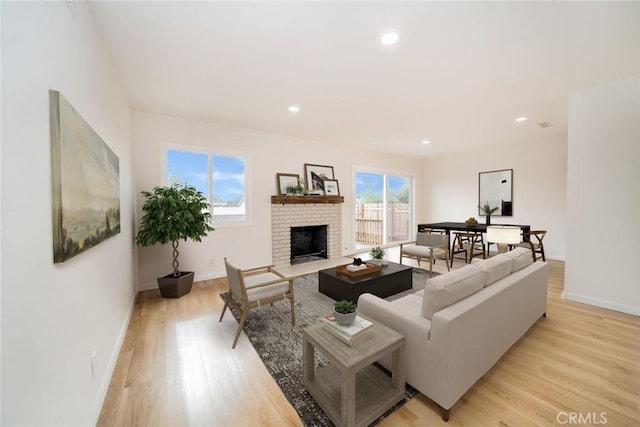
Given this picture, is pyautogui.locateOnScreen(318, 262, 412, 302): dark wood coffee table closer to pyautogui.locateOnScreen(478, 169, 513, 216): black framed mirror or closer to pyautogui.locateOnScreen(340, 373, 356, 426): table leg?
pyautogui.locateOnScreen(340, 373, 356, 426): table leg

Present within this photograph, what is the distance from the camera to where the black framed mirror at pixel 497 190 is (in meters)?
5.87

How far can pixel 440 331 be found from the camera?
1.43 m

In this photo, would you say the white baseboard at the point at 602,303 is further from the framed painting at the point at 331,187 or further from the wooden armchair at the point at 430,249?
the framed painting at the point at 331,187

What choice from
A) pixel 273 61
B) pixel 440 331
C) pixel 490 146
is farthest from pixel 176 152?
pixel 490 146

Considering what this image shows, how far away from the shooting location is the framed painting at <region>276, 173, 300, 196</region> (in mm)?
4818

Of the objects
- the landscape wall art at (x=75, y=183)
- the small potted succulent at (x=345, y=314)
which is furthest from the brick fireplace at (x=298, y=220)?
the small potted succulent at (x=345, y=314)

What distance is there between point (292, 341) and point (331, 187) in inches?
149

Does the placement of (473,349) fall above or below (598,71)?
below

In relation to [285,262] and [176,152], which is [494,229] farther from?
[176,152]

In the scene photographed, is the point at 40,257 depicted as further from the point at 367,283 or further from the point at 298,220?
the point at 298,220

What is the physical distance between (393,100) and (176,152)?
3.33 m

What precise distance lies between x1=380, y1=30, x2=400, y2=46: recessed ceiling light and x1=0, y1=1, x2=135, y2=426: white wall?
2.01 meters

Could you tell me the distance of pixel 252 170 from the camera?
453 centimetres

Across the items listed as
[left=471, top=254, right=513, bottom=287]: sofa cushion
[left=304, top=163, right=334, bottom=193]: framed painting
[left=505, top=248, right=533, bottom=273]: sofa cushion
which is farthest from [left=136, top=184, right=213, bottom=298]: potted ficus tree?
[left=505, top=248, right=533, bottom=273]: sofa cushion
